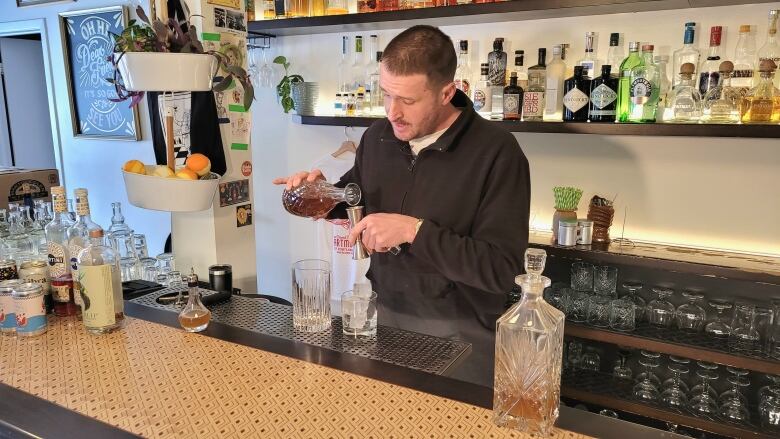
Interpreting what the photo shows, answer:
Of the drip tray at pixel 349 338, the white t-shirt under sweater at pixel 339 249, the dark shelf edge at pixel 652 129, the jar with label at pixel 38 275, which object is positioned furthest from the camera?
the white t-shirt under sweater at pixel 339 249

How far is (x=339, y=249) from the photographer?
10.0 feet

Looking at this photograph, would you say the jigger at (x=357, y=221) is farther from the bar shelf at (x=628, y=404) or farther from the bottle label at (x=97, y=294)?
the bar shelf at (x=628, y=404)

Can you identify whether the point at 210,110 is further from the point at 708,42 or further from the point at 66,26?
the point at 66,26

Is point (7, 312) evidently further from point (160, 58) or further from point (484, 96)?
point (484, 96)

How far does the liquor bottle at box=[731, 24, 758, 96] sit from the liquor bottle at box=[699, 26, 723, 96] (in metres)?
0.07

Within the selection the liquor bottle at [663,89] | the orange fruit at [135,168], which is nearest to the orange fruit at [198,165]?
the orange fruit at [135,168]

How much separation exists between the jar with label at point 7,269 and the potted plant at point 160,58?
567mm

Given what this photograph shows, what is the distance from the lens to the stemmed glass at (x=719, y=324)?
2.30 m

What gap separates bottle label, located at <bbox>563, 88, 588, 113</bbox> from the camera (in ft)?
7.78

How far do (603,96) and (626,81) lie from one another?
0.36ft

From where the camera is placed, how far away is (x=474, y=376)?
4.46ft

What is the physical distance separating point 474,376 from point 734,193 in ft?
5.55

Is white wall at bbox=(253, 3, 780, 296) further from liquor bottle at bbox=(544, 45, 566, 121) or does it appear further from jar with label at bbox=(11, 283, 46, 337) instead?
jar with label at bbox=(11, 283, 46, 337)

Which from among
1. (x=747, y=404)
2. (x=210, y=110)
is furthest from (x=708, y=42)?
(x=210, y=110)
